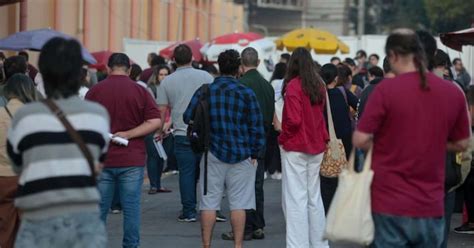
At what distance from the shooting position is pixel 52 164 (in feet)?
19.1

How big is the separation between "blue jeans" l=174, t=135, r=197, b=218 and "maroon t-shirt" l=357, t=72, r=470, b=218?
21.4 feet

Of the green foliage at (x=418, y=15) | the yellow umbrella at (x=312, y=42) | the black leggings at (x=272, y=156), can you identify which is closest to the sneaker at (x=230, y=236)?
the black leggings at (x=272, y=156)

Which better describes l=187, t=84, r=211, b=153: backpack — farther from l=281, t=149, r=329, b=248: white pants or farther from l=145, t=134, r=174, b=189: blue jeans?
l=145, t=134, r=174, b=189: blue jeans

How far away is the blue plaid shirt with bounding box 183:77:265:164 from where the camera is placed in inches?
399

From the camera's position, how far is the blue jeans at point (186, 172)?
1295cm

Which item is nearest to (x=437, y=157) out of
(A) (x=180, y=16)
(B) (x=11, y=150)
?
(B) (x=11, y=150)

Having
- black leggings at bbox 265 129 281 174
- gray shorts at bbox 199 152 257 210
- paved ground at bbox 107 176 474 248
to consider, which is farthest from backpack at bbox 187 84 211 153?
black leggings at bbox 265 129 281 174

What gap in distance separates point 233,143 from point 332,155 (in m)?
1.07

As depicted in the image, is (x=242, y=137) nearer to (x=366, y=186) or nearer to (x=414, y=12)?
(x=366, y=186)

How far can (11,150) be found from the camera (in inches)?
237

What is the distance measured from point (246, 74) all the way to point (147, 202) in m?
4.05

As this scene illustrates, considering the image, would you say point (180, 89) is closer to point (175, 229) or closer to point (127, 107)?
point (175, 229)

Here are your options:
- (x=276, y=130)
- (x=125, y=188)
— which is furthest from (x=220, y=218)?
(x=125, y=188)

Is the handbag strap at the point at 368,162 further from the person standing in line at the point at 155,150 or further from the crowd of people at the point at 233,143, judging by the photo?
the person standing in line at the point at 155,150
